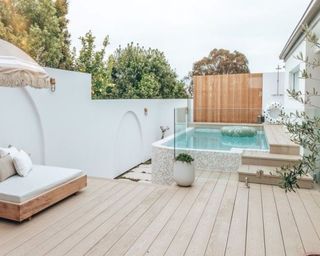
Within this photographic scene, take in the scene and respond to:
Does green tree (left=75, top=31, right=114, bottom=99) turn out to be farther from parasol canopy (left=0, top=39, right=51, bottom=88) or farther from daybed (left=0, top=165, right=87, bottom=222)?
parasol canopy (left=0, top=39, right=51, bottom=88)

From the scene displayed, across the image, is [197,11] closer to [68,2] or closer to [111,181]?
[68,2]

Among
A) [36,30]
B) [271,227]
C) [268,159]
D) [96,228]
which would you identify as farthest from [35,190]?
[36,30]

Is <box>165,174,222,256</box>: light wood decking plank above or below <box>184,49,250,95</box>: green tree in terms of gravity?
below

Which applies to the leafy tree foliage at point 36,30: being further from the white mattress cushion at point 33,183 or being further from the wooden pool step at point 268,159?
the wooden pool step at point 268,159

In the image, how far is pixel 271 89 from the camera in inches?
480

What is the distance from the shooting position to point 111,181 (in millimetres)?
5422

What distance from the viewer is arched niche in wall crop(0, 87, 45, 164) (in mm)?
4754

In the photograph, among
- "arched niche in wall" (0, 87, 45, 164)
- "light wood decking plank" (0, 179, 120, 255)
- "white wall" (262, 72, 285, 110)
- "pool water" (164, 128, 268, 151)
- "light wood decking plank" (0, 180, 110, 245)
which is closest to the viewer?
"light wood decking plank" (0, 179, 120, 255)

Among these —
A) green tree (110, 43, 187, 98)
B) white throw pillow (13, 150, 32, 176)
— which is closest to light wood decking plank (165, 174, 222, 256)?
white throw pillow (13, 150, 32, 176)

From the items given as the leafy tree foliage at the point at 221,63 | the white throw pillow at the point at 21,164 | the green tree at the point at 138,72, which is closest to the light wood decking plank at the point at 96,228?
the white throw pillow at the point at 21,164

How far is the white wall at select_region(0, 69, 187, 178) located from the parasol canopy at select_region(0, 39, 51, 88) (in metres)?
1.37

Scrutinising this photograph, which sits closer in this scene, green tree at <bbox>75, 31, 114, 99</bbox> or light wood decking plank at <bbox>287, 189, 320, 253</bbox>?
light wood decking plank at <bbox>287, 189, 320, 253</bbox>

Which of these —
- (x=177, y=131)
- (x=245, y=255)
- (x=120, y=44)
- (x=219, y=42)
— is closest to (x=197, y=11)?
(x=120, y=44)

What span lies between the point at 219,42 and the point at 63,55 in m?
12.1
